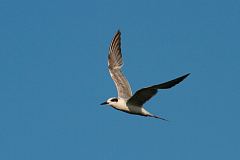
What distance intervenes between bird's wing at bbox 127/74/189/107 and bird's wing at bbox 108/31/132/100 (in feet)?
6.63

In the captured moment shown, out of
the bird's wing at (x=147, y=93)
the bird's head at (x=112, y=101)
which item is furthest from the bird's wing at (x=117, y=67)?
the bird's wing at (x=147, y=93)

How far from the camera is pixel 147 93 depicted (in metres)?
20.5

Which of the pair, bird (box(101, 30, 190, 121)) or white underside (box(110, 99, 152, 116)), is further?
white underside (box(110, 99, 152, 116))

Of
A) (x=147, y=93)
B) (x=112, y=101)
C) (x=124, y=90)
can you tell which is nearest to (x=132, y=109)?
(x=112, y=101)

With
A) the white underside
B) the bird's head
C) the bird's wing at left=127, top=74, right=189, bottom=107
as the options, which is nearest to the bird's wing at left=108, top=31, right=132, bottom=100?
the bird's head

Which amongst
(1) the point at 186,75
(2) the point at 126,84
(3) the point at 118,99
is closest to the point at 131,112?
(3) the point at 118,99

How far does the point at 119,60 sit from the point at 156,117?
15.6 ft

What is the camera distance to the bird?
20.0 metres

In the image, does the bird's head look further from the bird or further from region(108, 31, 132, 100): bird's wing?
region(108, 31, 132, 100): bird's wing

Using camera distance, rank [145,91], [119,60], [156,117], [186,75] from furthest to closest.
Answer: [119,60], [156,117], [145,91], [186,75]

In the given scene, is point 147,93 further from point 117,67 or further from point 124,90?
point 117,67

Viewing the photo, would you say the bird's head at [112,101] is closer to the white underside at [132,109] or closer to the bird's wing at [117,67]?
the white underside at [132,109]

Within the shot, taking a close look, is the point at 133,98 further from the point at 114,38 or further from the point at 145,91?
the point at 114,38

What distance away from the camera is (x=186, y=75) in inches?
727
